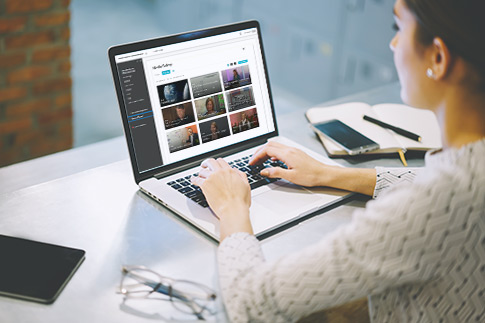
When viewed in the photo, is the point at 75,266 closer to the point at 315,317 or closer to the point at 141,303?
the point at 141,303

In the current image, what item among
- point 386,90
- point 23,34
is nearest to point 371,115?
point 386,90

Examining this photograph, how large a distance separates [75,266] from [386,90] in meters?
1.29

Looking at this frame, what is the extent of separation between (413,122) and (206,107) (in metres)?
0.65

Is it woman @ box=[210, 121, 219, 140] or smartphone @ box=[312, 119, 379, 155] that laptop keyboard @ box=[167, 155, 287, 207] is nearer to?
woman @ box=[210, 121, 219, 140]

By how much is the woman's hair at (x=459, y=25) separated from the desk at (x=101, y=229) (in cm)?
48

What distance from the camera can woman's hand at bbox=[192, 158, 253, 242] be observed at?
88cm

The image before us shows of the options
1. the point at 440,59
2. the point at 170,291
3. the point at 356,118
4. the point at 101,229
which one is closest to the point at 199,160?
the point at 101,229

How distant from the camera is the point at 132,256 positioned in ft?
3.01

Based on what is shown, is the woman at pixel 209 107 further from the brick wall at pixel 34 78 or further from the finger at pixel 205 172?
the brick wall at pixel 34 78

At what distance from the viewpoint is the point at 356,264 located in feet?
2.18

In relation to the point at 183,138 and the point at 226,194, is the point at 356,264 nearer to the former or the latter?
the point at 226,194

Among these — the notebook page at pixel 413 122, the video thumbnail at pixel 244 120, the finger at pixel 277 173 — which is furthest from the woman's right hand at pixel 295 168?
the notebook page at pixel 413 122

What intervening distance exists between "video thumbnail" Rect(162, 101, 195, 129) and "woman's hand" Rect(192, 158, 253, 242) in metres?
0.13

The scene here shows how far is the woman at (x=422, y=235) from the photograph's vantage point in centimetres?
64
